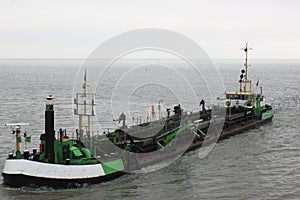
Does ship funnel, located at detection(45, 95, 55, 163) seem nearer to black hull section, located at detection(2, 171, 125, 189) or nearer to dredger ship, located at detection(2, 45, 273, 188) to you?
dredger ship, located at detection(2, 45, 273, 188)

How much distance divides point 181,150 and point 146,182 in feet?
23.8

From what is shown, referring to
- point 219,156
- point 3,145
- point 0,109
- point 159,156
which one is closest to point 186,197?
point 159,156

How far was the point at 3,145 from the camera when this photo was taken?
33500mm

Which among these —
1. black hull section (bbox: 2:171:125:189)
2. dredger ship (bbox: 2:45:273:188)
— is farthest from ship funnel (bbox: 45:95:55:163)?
black hull section (bbox: 2:171:125:189)

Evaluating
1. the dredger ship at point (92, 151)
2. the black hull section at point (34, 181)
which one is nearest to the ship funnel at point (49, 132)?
the dredger ship at point (92, 151)

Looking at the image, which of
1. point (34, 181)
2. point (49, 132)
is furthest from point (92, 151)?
point (34, 181)

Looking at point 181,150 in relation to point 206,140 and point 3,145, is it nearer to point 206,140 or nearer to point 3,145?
point 206,140

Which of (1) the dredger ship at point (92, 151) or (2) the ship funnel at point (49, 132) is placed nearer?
(1) the dredger ship at point (92, 151)

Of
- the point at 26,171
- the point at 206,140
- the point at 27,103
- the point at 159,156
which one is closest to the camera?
the point at 26,171

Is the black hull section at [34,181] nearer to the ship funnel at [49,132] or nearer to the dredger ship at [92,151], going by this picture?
the dredger ship at [92,151]

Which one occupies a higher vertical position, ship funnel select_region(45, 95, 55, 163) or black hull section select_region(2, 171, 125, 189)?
ship funnel select_region(45, 95, 55, 163)

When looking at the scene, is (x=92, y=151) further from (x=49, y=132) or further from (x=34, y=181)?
(x=34, y=181)

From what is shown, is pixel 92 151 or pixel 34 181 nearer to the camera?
pixel 34 181

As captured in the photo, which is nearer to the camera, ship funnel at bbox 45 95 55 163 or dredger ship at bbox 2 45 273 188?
dredger ship at bbox 2 45 273 188
